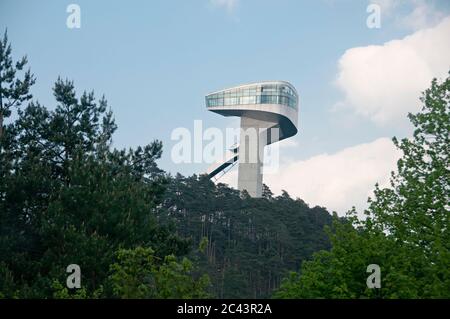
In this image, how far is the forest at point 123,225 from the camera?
16609 millimetres

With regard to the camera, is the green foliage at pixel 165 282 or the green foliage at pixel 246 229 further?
the green foliage at pixel 246 229

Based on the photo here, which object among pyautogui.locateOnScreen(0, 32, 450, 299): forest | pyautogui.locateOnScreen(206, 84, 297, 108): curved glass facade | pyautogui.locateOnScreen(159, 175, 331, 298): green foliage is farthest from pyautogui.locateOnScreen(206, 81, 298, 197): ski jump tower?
pyautogui.locateOnScreen(0, 32, 450, 299): forest

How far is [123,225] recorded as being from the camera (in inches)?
1038

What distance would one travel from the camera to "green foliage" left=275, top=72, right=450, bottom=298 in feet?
56.4

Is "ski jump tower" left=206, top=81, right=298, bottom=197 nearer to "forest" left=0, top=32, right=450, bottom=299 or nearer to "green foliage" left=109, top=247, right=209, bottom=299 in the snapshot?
"forest" left=0, top=32, right=450, bottom=299

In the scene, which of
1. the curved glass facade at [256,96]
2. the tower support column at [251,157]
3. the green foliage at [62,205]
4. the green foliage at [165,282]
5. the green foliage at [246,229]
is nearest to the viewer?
the green foliage at [165,282]

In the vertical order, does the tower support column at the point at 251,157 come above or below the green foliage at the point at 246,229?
above

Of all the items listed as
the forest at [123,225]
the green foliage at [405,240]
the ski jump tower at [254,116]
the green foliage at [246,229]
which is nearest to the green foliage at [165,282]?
the forest at [123,225]

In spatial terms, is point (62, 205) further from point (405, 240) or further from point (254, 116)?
point (254, 116)

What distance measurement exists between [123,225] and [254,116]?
65.3 metres

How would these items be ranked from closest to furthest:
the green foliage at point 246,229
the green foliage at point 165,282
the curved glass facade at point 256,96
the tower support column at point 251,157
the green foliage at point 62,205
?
the green foliage at point 165,282 < the green foliage at point 62,205 < the green foliage at point 246,229 < the tower support column at point 251,157 < the curved glass facade at point 256,96

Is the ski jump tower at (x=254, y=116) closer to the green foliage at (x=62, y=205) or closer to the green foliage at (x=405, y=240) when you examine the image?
the green foliage at (x=62, y=205)
